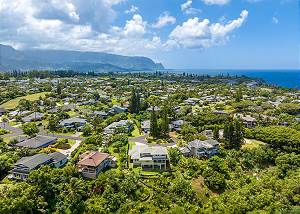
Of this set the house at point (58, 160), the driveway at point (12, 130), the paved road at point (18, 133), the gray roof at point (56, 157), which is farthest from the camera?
the driveway at point (12, 130)

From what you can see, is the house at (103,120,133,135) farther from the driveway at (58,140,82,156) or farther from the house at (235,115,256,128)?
the house at (235,115,256,128)

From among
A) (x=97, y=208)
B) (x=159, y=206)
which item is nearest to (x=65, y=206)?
(x=97, y=208)

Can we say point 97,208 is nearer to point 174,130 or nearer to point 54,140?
point 54,140

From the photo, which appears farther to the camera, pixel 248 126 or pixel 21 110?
pixel 21 110

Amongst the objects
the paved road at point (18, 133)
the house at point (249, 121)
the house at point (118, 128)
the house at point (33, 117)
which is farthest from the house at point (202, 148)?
the house at point (33, 117)

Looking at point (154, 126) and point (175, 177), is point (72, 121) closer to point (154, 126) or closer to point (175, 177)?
point (154, 126)

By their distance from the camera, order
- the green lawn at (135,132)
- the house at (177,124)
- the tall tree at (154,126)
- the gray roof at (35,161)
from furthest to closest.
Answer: the house at (177,124)
the green lawn at (135,132)
the tall tree at (154,126)
the gray roof at (35,161)

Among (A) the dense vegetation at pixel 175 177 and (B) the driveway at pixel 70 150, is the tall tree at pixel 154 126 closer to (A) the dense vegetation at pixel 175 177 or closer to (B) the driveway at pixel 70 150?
(A) the dense vegetation at pixel 175 177

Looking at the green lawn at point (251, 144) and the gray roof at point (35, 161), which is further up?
the gray roof at point (35, 161)
